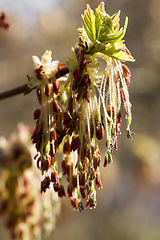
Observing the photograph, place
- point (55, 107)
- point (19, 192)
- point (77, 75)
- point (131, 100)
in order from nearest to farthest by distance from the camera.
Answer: point (77, 75), point (55, 107), point (19, 192), point (131, 100)

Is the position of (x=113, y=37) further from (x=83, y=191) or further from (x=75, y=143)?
(x=83, y=191)

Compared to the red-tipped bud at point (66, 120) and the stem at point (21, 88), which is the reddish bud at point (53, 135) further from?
the stem at point (21, 88)

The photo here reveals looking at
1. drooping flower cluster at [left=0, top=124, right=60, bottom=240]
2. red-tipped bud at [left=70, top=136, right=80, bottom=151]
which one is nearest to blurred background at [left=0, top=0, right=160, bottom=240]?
drooping flower cluster at [left=0, top=124, right=60, bottom=240]

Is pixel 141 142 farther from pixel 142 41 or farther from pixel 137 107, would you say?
pixel 142 41

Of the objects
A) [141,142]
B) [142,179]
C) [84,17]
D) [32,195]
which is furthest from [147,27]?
[84,17]

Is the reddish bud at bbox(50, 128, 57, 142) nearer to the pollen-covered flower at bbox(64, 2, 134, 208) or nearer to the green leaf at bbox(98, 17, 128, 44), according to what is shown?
the pollen-covered flower at bbox(64, 2, 134, 208)

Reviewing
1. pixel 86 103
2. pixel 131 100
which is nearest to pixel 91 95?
pixel 86 103

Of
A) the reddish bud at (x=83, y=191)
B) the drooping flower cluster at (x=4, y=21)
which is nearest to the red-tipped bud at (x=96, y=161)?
the reddish bud at (x=83, y=191)
